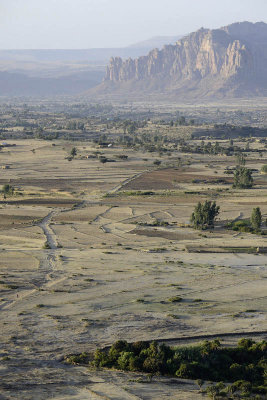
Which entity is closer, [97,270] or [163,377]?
[163,377]

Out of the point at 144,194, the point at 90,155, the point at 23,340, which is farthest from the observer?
the point at 90,155

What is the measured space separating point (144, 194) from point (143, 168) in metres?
28.2

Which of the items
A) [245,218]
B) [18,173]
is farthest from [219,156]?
[245,218]

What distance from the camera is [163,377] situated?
3091cm

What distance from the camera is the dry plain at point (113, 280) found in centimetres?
3094

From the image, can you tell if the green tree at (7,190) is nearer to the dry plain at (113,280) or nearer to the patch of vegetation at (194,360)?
the dry plain at (113,280)

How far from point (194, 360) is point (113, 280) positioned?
634 inches

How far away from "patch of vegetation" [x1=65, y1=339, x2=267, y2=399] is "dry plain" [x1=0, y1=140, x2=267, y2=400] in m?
0.92

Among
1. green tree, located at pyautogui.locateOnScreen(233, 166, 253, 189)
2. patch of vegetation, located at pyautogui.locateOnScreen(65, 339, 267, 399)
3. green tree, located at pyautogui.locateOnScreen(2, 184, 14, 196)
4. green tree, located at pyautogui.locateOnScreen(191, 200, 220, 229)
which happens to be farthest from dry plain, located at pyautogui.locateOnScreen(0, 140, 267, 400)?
green tree, located at pyautogui.locateOnScreen(233, 166, 253, 189)

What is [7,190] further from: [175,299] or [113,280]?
[175,299]

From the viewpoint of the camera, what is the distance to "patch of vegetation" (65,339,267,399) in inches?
1217

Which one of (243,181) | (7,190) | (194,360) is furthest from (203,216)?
(194,360)

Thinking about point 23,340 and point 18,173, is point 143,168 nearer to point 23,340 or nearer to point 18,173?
point 18,173

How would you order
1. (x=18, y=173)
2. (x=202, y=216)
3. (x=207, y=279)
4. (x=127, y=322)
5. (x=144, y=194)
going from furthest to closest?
(x=18, y=173), (x=144, y=194), (x=202, y=216), (x=207, y=279), (x=127, y=322)
